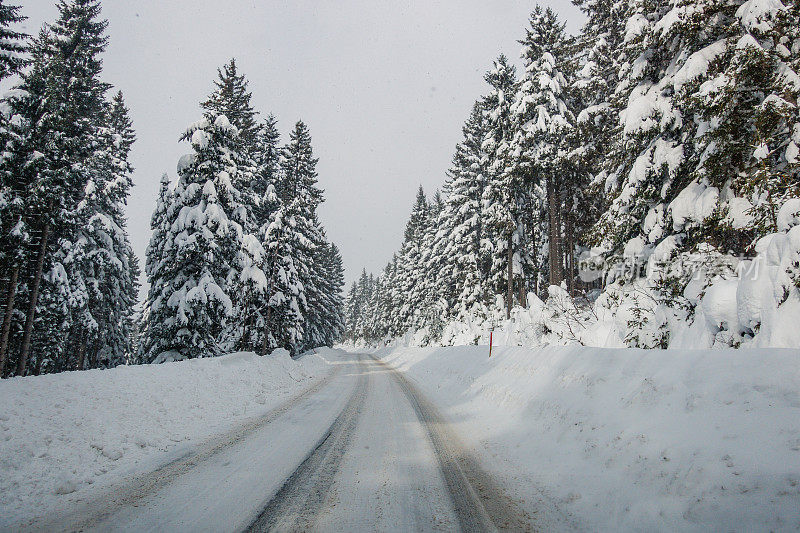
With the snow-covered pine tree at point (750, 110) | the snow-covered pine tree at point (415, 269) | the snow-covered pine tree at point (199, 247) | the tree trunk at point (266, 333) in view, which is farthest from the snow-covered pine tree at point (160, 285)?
the snow-covered pine tree at point (415, 269)

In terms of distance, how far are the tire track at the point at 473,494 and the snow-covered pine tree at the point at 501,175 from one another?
1750cm

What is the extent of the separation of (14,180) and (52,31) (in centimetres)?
771

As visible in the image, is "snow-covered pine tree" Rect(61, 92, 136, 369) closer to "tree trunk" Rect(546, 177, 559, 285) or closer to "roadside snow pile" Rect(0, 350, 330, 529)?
"roadside snow pile" Rect(0, 350, 330, 529)

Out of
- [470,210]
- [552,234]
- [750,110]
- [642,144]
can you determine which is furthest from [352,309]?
[750,110]

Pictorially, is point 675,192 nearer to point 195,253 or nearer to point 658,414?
point 658,414

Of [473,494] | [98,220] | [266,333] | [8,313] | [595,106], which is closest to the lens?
[473,494]

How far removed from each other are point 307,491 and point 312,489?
8 cm

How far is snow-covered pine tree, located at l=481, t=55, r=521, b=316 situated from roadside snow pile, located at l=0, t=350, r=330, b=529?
17103 millimetres

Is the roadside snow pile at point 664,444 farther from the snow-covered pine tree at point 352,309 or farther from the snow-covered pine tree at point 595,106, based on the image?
the snow-covered pine tree at point 352,309

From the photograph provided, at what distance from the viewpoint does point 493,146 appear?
79.0ft

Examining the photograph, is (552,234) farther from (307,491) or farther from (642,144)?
(307,491)

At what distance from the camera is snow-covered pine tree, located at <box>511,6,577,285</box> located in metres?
19.4

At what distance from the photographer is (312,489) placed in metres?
4.37

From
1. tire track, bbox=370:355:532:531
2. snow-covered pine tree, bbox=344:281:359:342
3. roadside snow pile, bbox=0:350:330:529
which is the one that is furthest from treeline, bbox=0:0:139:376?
snow-covered pine tree, bbox=344:281:359:342
